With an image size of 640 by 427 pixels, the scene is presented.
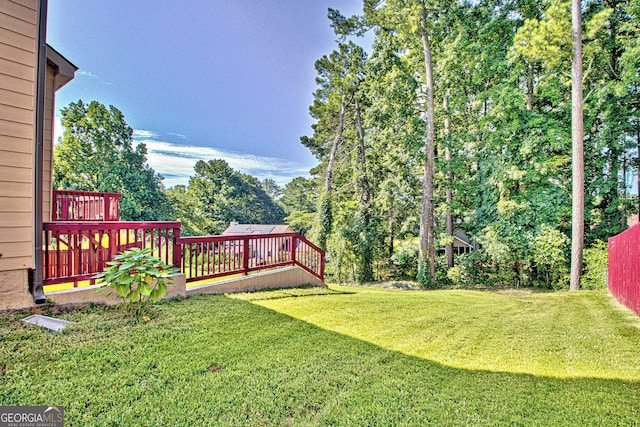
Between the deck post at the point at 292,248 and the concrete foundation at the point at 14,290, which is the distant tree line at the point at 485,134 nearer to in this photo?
the deck post at the point at 292,248

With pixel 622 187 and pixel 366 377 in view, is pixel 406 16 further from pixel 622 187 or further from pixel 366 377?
pixel 366 377

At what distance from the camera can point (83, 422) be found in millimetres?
1549

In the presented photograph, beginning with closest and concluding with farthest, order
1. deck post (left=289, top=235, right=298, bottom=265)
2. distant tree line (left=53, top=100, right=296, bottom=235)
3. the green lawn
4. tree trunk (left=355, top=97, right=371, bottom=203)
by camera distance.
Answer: the green lawn, deck post (left=289, top=235, right=298, bottom=265), tree trunk (left=355, top=97, right=371, bottom=203), distant tree line (left=53, top=100, right=296, bottom=235)

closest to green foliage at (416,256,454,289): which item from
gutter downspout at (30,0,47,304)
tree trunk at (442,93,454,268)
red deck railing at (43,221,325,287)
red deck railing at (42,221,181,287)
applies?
tree trunk at (442,93,454,268)

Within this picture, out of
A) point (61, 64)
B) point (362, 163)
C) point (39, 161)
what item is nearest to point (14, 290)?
point (39, 161)

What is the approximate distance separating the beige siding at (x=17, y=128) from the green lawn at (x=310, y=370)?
800mm

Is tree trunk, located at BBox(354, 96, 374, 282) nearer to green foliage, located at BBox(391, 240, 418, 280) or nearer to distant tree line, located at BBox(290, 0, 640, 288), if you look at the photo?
distant tree line, located at BBox(290, 0, 640, 288)

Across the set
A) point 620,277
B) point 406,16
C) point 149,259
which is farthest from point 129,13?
point 620,277

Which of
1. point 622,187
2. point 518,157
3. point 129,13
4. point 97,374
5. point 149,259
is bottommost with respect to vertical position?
point 97,374

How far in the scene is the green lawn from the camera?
67.9 inches

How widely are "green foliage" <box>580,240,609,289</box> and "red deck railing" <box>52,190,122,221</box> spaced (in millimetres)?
13111

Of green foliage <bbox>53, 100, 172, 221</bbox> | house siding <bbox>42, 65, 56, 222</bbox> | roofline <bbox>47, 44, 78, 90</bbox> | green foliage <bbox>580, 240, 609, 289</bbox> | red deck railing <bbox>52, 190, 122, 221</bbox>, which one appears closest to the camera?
house siding <bbox>42, 65, 56, 222</bbox>

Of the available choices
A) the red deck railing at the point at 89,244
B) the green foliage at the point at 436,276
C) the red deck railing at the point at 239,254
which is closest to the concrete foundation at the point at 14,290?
the red deck railing at the point at 89,244

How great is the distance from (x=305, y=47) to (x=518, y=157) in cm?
1174
